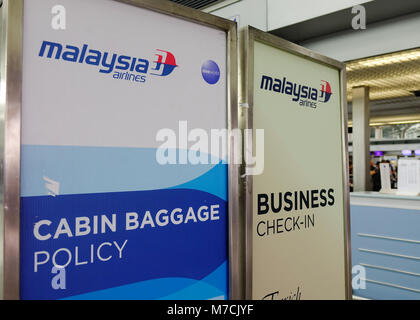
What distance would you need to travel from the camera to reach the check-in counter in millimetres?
3486

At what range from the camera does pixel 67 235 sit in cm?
98

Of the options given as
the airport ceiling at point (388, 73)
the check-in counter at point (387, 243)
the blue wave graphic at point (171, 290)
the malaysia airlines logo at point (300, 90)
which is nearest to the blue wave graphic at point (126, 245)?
the blue wave graphic at point (171, 290)

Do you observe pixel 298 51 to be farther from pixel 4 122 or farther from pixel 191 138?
pixel 4 122

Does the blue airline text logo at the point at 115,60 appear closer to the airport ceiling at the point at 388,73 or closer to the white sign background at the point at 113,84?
the white sign background at the point at 113,84

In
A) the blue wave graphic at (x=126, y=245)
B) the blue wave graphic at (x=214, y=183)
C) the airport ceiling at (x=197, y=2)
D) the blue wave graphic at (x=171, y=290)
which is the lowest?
the blue wave graphic at (x=171, y=290)

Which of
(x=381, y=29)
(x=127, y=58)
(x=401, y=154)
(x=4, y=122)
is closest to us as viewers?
(x=4, y=122)

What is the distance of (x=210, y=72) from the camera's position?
1.29m

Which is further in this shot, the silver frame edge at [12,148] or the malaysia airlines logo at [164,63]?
the malaysia airlines logo at [164,63]

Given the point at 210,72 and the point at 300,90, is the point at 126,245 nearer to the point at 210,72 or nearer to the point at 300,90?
the point at 210,72

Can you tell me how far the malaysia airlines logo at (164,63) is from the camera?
1159 mm

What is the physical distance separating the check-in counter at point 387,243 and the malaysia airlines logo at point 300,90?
233cm

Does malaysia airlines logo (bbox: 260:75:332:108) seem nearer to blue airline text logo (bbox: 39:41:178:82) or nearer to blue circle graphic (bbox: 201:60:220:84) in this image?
blue circle graphic (bbox: 201:60:220:84)

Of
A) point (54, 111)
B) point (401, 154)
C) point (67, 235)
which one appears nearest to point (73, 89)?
point (54, 111)
